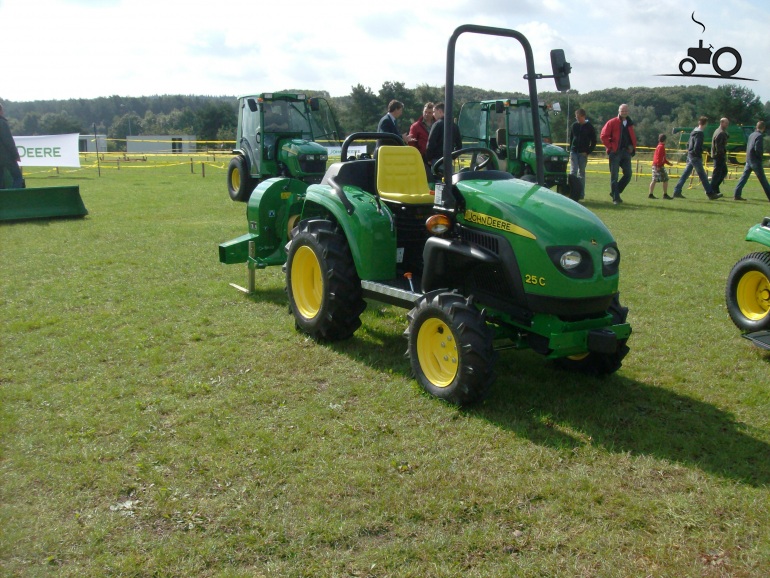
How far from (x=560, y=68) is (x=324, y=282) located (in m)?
2.36

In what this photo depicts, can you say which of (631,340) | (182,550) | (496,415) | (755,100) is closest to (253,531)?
(182,550)

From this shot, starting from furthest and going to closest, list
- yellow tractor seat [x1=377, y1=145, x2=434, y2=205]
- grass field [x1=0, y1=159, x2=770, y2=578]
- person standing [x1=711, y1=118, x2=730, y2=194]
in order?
person standing [x1=711, y1=118, x2=730, y2=194]
yellow tractor seat [x1=377, y1=145, x2=434, y2=205]
grass field [x1=0, y1=159, x2=770, y2=578]

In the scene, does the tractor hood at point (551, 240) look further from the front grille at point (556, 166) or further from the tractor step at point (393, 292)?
the front grille at point (556, 166)

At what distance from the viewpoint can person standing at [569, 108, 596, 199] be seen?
606 inches

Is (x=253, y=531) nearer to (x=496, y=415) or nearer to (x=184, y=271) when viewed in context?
(x=496, y=415)

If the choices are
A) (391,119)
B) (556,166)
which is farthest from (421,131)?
(556,166)

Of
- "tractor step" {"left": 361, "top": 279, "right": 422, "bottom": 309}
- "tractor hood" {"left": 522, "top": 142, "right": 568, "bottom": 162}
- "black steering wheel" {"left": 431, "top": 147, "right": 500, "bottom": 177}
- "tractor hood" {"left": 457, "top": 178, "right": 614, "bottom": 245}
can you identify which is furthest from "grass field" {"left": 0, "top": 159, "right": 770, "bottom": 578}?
"tractor hood" {"left": 522, "top": 142, "right": 568, "bottom": 162}

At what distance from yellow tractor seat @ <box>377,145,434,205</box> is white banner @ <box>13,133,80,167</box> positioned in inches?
811

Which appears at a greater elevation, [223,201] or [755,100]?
[755,100]

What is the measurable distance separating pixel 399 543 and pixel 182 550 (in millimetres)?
938

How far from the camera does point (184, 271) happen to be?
28.0ft

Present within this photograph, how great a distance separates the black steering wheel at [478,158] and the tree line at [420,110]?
12.9 inches

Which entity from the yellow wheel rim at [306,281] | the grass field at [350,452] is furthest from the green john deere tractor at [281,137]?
the yellow wheel rim at [306,281]

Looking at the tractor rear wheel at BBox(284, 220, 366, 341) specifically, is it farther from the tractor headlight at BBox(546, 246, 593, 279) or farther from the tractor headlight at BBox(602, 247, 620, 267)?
the tractor headlight at BBox(602, 247, 620, 267)
